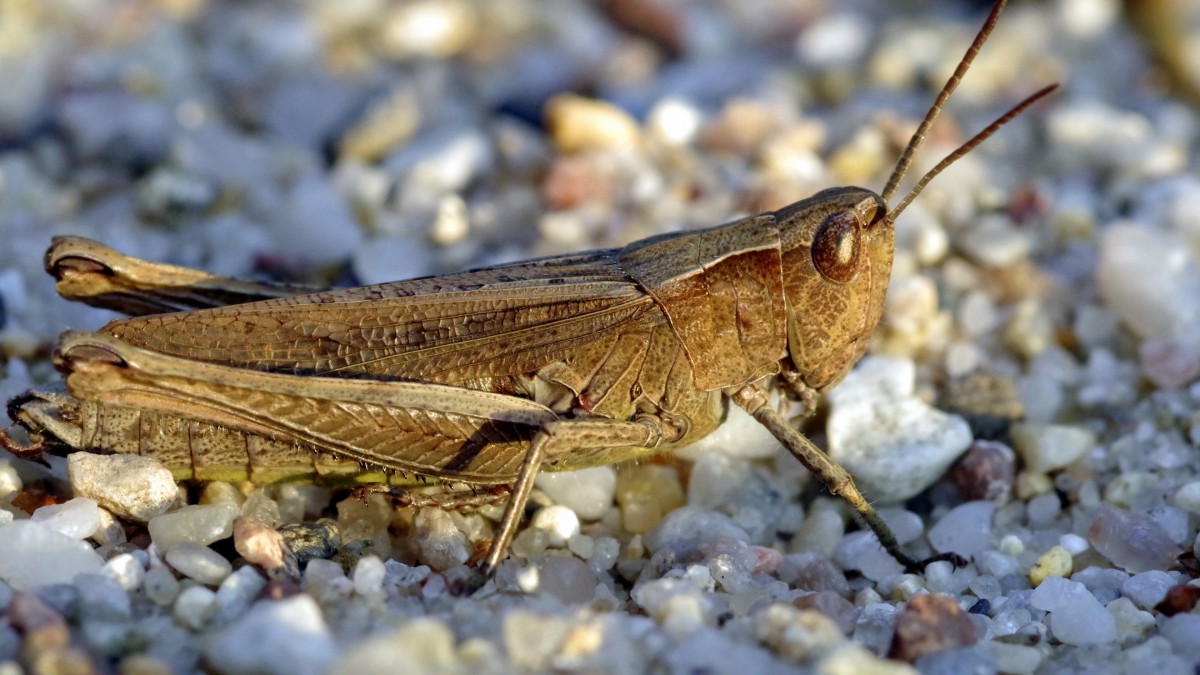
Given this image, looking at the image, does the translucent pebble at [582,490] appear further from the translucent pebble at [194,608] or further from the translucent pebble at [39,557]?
the translucent pebble at [39,557]

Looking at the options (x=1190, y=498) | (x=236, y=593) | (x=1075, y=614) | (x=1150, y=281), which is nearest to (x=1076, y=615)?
(x=1075, y=614)

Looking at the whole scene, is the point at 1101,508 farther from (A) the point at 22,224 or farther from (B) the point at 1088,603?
(A) the point at 22,224

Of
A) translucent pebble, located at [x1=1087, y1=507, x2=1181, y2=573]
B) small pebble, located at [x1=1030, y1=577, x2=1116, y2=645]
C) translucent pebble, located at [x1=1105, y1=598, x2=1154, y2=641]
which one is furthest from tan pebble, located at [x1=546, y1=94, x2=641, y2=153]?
translucent pebble, located at [x1=1105, y1=598, x2=1154, y2=641]

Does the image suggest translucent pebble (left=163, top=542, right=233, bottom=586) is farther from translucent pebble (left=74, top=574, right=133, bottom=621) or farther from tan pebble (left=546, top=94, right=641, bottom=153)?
tan pebble (left=546, top=94, right=641, bottom=153)

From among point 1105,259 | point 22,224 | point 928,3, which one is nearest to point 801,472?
point 1105,259

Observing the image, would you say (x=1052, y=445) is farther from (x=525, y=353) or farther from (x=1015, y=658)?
(x=525, y=353)

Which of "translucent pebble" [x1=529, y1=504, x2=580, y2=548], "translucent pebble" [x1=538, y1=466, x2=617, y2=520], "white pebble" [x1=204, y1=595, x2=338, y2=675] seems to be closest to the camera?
"white pebble" [x1=204, y1=595, x2=338, y2=675]
